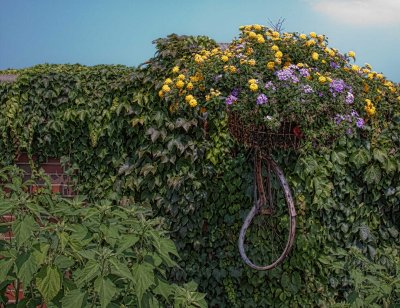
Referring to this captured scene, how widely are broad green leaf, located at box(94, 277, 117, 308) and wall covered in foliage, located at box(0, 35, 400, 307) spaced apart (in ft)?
7.45

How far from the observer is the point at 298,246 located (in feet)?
14.8

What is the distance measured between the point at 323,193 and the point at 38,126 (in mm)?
2492

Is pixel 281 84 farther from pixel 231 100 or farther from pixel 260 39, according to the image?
pixel 260 39

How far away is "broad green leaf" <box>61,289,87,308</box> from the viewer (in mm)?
2287

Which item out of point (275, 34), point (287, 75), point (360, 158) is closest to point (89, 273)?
point (287, 75)

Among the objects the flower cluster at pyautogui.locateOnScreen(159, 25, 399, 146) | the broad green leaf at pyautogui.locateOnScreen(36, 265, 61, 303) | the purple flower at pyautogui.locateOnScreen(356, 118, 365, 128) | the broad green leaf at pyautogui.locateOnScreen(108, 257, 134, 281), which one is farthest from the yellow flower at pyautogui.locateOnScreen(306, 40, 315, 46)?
the broad green leaf at pyautogui.locateOnScreen(36, 265, 61, 303)

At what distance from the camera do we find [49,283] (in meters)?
2.35

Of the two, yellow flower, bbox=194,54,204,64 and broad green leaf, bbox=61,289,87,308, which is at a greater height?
yellow flower, bbox=194,54,204,64

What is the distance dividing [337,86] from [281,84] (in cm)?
40

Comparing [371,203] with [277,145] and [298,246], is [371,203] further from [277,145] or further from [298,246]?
[277,145]

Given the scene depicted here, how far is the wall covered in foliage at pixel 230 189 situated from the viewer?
4.50 meters

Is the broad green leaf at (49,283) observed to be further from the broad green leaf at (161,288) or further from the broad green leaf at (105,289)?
the broad green leaf at (161,288)

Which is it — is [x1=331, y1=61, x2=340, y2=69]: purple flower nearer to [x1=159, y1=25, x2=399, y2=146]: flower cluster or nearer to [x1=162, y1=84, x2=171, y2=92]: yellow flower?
[x1=159, y1=25, x2=399, y2=146]: flower cluster

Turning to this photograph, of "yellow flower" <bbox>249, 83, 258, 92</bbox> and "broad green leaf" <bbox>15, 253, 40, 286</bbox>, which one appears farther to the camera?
"yellow flower" <bbox>249, 83, 258, 92</bbox>
